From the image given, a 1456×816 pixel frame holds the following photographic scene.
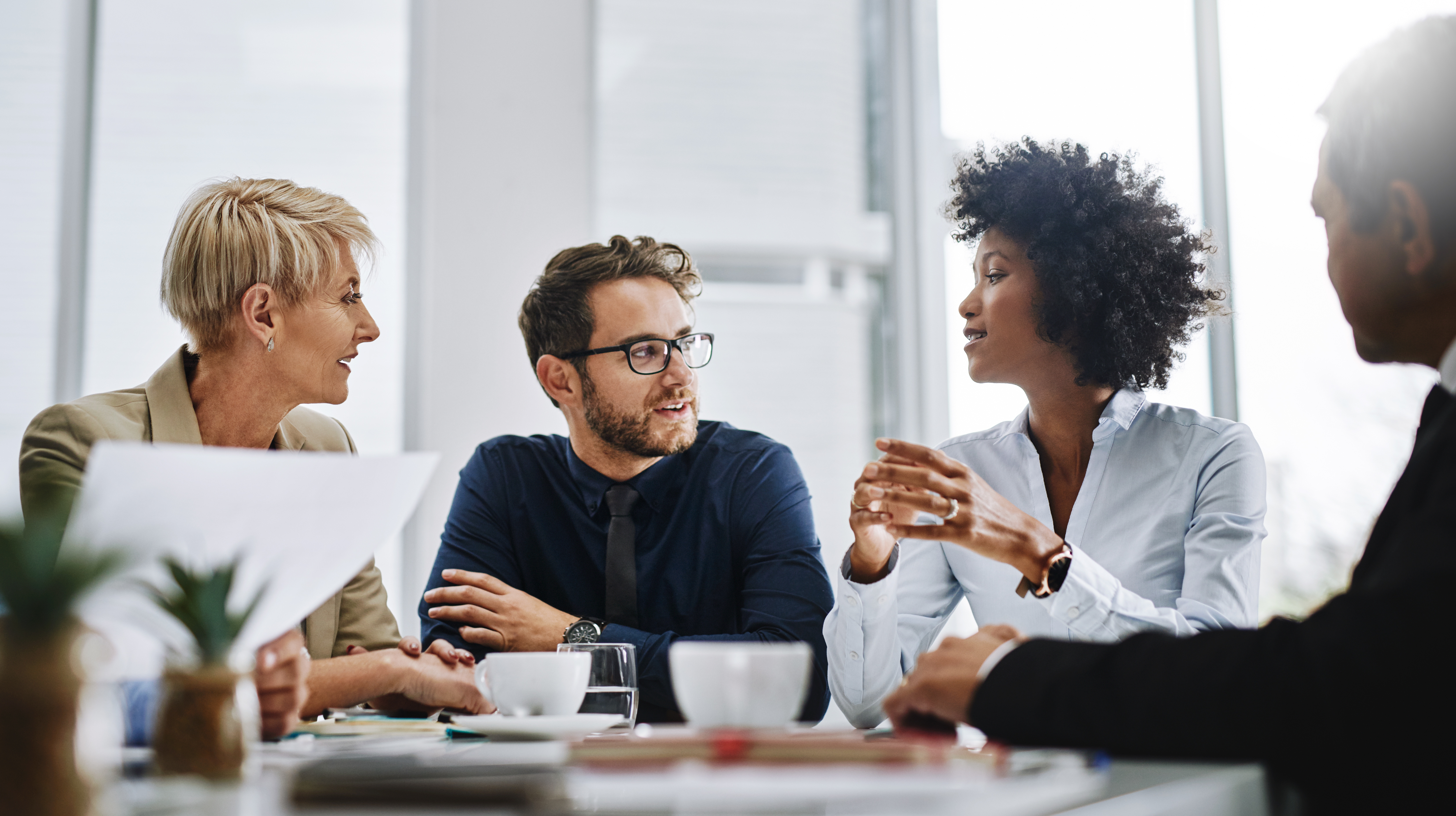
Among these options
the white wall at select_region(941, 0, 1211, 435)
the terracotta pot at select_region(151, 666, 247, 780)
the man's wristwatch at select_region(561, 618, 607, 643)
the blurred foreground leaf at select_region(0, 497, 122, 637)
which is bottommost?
the man's wristwatch at select_region(561, 618, 607, 643)

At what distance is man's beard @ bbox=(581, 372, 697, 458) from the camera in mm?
2287

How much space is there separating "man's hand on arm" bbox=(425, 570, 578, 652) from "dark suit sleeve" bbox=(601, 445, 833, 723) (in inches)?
3.9

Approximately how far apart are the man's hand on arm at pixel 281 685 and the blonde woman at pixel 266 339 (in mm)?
797

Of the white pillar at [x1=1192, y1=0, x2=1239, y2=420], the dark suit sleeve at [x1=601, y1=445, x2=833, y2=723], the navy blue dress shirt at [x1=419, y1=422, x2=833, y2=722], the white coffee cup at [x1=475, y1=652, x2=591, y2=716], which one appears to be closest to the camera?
the white coffee cup at [x1=475, y1=652, x2=591, y2=716]

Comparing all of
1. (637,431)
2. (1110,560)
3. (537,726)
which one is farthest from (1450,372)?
(637,431)

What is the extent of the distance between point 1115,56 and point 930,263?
918mm

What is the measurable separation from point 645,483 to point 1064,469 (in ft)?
2.77

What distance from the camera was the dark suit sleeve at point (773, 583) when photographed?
1.81 m

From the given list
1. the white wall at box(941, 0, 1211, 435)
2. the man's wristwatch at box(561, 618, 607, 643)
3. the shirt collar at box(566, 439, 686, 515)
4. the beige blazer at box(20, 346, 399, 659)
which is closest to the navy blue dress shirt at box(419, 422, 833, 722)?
the shirt collar at box(566, 439, 686, 515)

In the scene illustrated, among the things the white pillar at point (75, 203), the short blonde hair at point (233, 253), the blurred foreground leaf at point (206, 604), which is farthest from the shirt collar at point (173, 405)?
the white pillar at point (75, 203)

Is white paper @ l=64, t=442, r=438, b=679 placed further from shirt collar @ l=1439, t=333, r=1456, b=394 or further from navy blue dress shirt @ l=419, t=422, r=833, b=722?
navy blue dress shirt @ l=419, t=422, r=833, b=722

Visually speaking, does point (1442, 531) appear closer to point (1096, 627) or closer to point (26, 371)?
point (1096, 627)

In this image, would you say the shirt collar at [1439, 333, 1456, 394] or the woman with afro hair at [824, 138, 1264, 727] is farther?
the woman with afro hair at [824, 138, 1264, 727]

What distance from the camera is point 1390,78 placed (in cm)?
109
